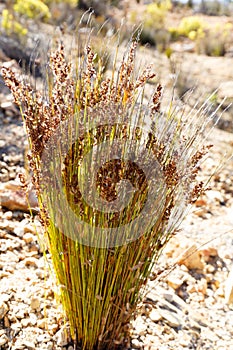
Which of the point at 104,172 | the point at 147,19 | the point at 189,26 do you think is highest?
the point at 104,172

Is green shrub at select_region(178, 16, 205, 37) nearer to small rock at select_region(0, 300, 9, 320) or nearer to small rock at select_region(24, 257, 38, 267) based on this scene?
small rock at select_region(24, 257, 38, 267)

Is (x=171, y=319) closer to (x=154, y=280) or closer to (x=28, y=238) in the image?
(x=154, y=280)

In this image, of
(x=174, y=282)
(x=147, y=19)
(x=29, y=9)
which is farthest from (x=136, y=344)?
Result: (x=147, y=19)

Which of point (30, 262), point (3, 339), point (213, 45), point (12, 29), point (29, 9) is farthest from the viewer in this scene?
point (213, 45)

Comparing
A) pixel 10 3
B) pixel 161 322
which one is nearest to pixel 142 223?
pixel 161 322

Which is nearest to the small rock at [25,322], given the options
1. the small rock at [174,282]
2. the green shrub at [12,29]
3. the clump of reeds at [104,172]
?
the clump of reeds at [104,172]

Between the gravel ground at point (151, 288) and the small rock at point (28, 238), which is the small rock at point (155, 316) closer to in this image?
the gravel ground at point (151, 288)

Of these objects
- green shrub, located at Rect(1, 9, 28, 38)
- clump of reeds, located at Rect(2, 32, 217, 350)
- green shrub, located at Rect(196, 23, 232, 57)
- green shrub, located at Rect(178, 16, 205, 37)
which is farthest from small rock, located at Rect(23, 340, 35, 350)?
green shrub, located at Rect(178, 16, 205, 37)

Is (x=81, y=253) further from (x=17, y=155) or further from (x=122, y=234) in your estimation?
(x=17, y=155)

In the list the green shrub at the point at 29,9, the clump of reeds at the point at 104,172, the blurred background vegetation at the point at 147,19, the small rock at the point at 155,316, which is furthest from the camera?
the green shrub at the point at 29,9
